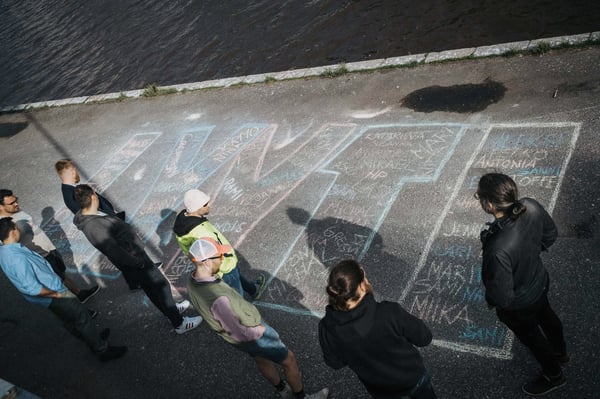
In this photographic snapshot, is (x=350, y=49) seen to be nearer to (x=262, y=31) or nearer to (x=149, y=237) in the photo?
(x=262, y=31)

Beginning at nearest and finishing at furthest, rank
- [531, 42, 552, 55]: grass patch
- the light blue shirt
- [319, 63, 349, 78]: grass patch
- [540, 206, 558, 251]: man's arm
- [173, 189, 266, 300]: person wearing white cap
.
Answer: [540, 206, 558, 251]: man's arm → [173, 189, 266, 300]: person wearing white cap → the light blue shirt → [531, 42, 552, 55]: grass patch → [319, 63, 349, 78]: grass patch

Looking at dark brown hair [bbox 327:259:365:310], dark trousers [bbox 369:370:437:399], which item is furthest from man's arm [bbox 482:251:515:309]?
dark brown hair [bbox 327:259:365:310]

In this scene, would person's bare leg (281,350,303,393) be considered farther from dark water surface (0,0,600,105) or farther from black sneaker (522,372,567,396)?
dark water surface (0,0,600,105)

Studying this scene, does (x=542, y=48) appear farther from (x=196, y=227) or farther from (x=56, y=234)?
(x=56, y=234)

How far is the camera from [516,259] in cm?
312

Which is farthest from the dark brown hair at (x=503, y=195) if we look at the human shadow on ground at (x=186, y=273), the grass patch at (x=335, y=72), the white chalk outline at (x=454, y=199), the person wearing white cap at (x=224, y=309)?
the grass patch at (x=335, y=72)

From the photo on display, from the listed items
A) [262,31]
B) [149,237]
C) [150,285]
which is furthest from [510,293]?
[262,31]

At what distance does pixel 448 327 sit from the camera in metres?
4.54

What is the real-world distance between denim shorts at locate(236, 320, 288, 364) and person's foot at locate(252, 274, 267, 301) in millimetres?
1678

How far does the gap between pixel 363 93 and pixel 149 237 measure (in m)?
4.95

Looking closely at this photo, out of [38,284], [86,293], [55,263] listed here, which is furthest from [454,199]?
[55,263]

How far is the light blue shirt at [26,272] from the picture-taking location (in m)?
4.89

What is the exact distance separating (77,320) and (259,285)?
2307 millimetres

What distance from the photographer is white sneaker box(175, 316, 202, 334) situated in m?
5.63
